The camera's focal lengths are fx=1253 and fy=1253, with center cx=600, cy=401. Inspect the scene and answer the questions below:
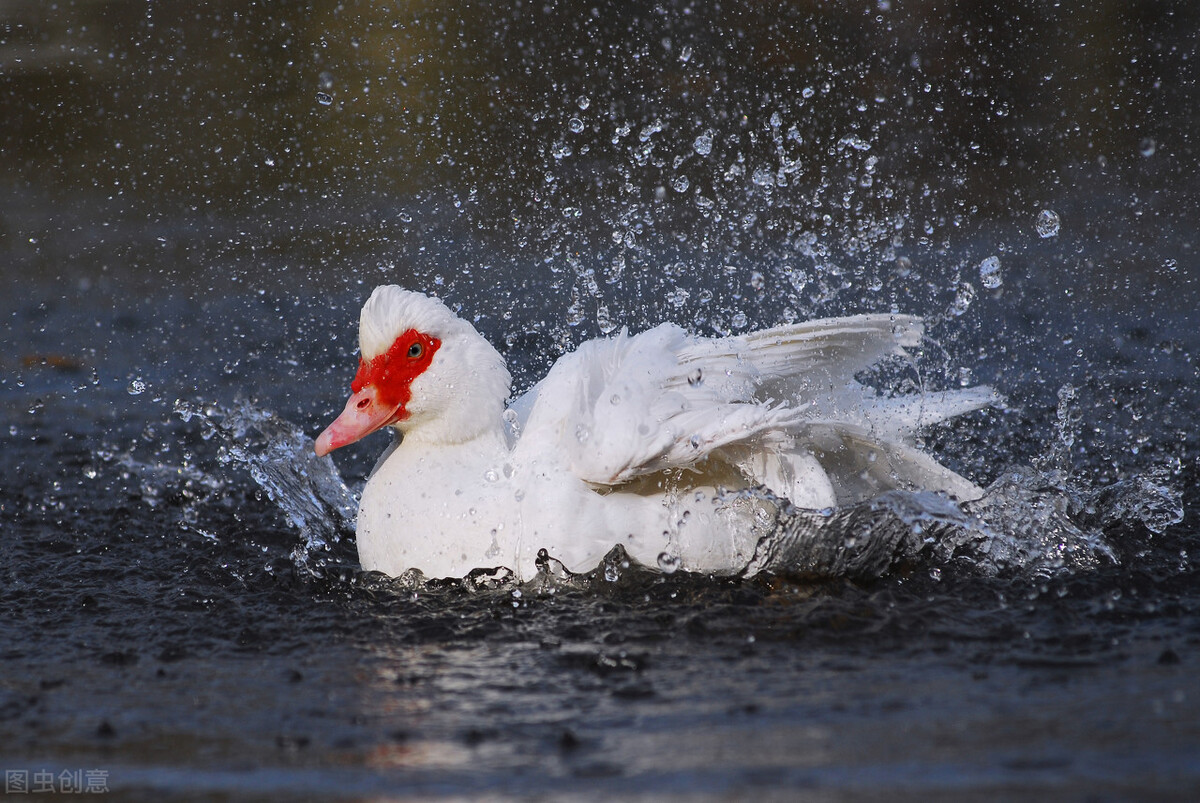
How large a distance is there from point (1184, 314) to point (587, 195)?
354 cm

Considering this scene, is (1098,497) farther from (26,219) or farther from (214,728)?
(26,219)

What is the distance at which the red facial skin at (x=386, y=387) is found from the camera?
153 inches

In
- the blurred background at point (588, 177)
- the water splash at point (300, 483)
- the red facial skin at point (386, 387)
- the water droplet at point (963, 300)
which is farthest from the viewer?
the blurred background at point (588, 177)

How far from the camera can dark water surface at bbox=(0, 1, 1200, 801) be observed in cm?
287

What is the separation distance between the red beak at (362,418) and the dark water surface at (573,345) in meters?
0.48

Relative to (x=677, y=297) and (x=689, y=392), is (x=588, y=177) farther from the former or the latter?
(x=689, y=392)

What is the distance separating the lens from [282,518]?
4.75 m

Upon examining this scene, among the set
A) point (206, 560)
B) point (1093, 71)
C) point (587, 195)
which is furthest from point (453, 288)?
point (1093, 71)

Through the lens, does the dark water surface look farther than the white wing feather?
No

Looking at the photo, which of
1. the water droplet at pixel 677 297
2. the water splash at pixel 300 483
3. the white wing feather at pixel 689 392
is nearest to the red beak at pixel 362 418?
the white wing feather at pixel 689 392

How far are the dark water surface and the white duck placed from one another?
0.52ft

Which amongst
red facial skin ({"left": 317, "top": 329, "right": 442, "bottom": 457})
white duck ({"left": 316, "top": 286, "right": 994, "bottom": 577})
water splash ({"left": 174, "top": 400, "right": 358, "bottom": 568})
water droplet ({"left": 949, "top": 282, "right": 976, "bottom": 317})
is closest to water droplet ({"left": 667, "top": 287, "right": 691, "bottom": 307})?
water droplet ({"left": 949, "top": 282, "right": 976, "bottom": 317})

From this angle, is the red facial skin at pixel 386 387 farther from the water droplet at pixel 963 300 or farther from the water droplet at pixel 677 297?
the water droplet at pixel 963 300

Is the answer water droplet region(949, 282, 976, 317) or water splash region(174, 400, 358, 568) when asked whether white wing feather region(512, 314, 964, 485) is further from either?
water droplet region(949, 282, 976, 317)
